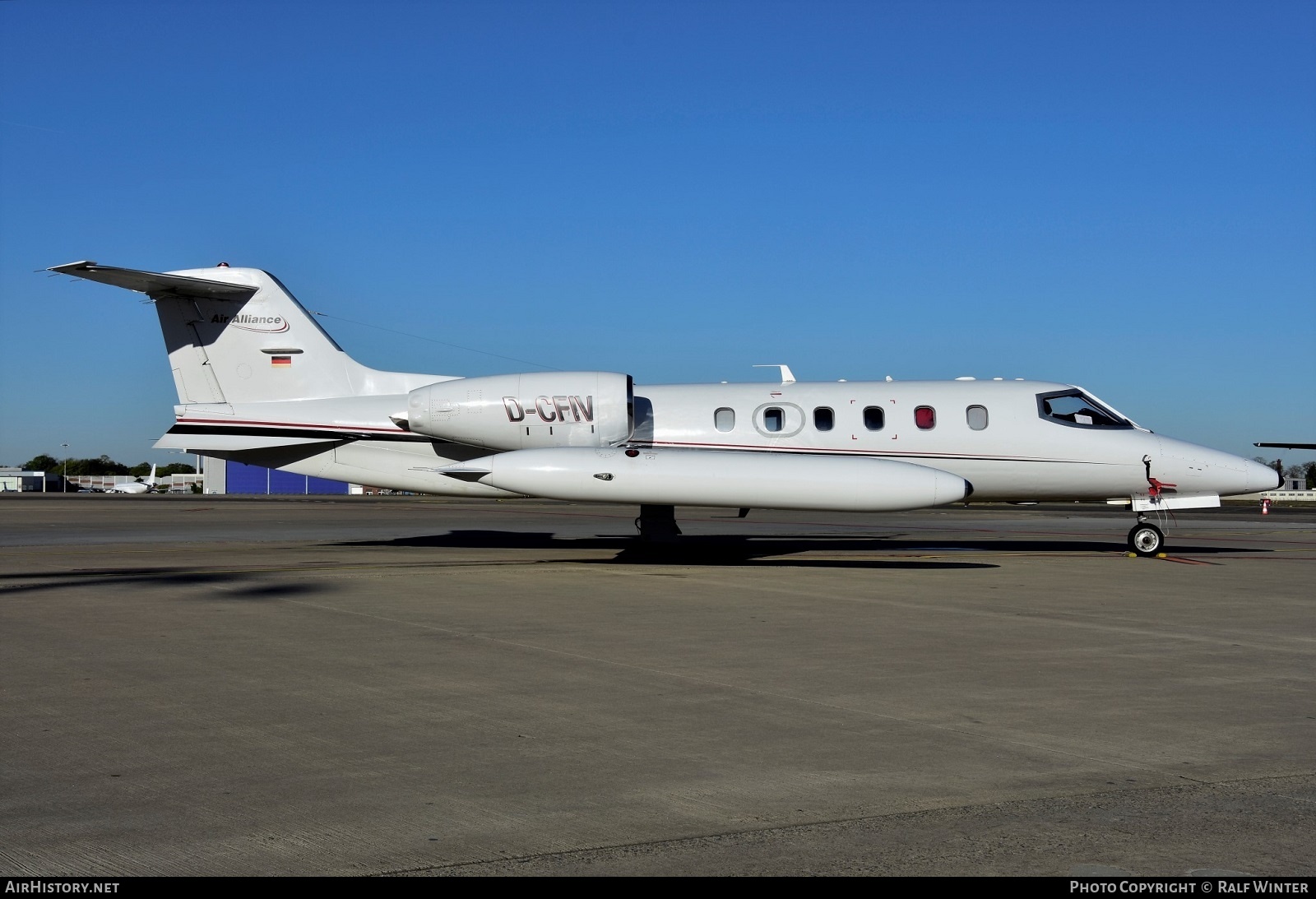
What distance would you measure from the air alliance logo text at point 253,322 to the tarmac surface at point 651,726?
607 cm

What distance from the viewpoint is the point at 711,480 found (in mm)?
17812

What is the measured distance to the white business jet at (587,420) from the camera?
63.9 feet

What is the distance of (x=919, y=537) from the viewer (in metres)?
26.9

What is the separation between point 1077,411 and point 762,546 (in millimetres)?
6969

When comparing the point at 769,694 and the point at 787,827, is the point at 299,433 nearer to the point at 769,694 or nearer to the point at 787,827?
the point at 769,694

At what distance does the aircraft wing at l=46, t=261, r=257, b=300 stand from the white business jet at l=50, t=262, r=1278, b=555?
0.04 metres

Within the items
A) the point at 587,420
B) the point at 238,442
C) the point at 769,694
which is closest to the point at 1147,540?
the point at 587,420

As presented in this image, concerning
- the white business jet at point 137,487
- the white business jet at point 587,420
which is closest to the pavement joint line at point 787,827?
the white business jet at point 587,420

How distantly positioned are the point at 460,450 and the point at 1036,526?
20.2m

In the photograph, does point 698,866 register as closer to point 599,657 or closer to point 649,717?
point 649,717

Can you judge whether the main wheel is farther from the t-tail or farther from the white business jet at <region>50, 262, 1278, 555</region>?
the t-tail
